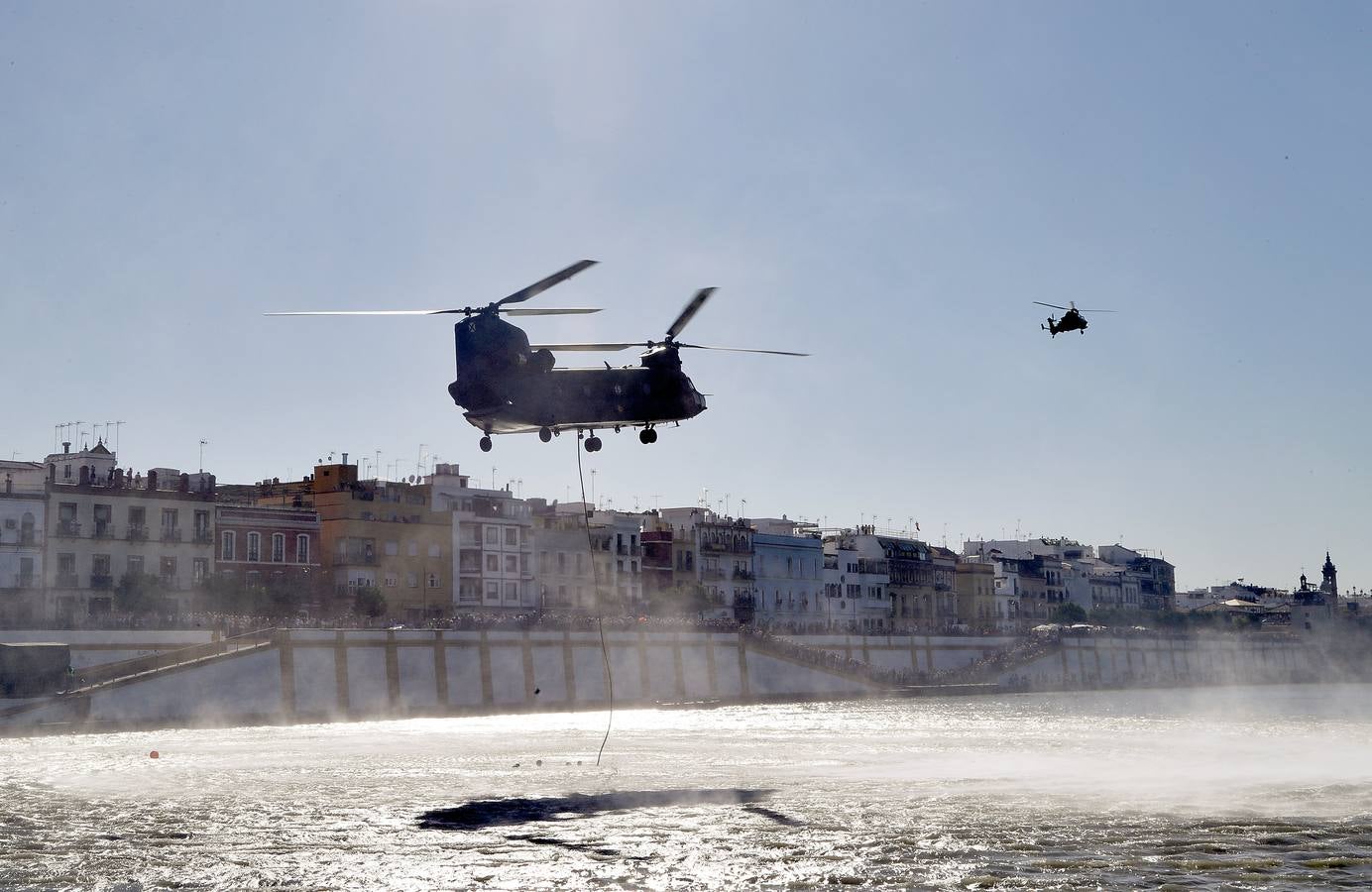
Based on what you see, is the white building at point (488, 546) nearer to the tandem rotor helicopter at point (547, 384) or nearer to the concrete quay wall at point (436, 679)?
the concrete quay wall at point (436, 679)

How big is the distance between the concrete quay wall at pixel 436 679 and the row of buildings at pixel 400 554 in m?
10.3

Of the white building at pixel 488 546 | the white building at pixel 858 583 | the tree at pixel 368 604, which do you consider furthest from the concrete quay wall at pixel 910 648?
the tree at pixel 368 604

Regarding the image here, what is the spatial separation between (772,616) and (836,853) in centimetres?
13562

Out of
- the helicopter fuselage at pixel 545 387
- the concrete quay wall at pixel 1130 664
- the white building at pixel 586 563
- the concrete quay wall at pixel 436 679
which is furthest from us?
the concrete quay wall at pixel 1130 664

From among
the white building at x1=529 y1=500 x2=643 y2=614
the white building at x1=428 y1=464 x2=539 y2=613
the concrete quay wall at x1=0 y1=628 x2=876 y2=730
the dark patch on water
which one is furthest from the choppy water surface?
the white building at x1=529 y1=500 x2=643 y2=614

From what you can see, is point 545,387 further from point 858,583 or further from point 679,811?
point 858,583

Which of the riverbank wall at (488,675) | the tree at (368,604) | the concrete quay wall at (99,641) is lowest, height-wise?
the riverbank wall at (488,675)

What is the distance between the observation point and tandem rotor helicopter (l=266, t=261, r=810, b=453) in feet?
137

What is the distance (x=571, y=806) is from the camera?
147 ft

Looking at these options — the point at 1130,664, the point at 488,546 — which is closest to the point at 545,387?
the point at 488,546

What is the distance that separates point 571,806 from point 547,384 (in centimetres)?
1290

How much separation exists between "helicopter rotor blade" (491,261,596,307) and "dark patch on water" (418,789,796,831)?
47.4 ft

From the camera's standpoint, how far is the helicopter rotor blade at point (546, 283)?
131 feet

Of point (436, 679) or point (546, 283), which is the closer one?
point (546, 283)
